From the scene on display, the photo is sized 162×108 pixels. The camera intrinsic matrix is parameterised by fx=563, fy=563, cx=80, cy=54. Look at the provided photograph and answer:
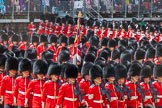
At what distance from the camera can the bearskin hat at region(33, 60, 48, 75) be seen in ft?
32.2

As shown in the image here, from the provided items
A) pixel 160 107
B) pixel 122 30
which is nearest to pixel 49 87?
pixel 160 107

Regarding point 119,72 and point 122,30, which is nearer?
point 119,72

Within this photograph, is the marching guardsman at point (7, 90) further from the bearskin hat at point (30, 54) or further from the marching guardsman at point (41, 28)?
the marching guardsman at point (41, 28)

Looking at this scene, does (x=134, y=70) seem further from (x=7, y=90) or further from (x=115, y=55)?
(x=115, y=55)

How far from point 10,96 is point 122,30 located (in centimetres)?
1231

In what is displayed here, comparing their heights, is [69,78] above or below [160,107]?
above

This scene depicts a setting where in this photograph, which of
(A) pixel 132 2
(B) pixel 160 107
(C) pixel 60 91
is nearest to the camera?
(C) pixel 60 91

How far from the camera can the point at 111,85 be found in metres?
9.20

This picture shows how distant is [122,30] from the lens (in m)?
21.7

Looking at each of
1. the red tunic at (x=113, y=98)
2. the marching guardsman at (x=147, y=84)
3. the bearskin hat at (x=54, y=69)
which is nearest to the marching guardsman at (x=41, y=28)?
the bearskin hat at (x=54, y=69)

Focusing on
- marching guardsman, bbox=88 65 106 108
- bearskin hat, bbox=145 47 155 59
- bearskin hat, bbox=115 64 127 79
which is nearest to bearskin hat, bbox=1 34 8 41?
bearskin hat, bbox=145 47 155 59

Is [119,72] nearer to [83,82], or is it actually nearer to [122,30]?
[83,82]

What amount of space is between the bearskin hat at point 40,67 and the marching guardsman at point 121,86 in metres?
1.26

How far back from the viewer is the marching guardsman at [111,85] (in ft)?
29.8
